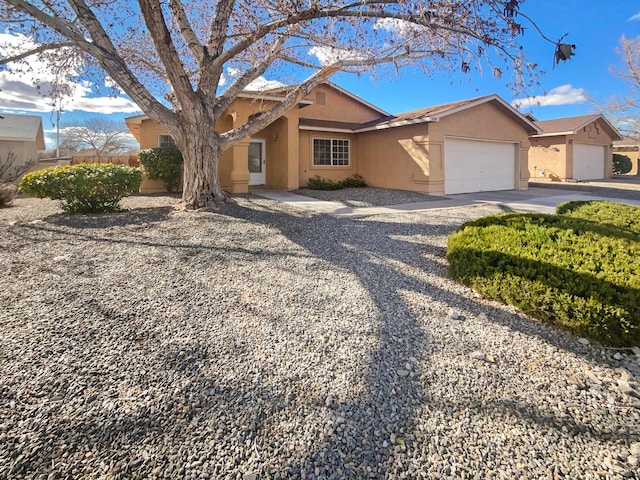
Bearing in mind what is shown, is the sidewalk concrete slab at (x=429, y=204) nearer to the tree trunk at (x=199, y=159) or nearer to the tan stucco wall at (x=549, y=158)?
the tree trunk at (x=199, y=159)

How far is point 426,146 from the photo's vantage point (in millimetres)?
13188

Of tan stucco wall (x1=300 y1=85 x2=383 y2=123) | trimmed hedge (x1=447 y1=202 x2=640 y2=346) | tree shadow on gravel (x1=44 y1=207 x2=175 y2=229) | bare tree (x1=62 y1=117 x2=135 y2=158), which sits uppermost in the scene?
bare tree (x1=62 y1=117 x2=135 y2=158)

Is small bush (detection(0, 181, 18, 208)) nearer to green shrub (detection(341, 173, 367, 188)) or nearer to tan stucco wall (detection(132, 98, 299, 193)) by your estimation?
tan stucco wall (detection(132, 98, 299, 193))

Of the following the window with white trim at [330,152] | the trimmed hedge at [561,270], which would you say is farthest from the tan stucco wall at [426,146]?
the trimmed hedge at [561,270]

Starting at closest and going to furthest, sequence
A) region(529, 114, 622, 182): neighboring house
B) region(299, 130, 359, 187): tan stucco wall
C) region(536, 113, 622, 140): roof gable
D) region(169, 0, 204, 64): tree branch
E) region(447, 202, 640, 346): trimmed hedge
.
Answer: region(447, 202, 640, 346): trimmed hedge → region(169, 0, 204, 64): tree branch → region(299, 130, 359, 187): tan stucco wall → region(536, 113, 622, 140): roof gable → region(529, 114, 622, 182): neighboring house

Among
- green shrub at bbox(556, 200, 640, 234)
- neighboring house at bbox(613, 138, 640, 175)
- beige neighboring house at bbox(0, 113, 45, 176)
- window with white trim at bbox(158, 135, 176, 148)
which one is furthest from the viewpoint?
neighboring house at bbox(613, 138, 640, 175)

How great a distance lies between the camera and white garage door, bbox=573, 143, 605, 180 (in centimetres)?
2162

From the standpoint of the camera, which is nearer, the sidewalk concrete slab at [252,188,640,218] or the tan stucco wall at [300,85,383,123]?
the sidewalk concrete slab at [252,188,640,218]

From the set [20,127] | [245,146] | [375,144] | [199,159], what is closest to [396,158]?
[375,144]

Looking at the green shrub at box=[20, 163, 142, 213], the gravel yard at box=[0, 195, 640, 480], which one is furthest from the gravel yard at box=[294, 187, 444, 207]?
the gravel yard at box=[0, 195, 640, 480]

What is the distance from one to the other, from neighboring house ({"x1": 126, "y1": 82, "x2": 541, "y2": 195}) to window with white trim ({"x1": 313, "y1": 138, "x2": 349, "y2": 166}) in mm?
43

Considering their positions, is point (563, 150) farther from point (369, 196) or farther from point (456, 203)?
point (369, 196)

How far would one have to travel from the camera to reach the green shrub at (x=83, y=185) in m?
8.07

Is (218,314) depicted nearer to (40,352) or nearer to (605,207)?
(40,352)
